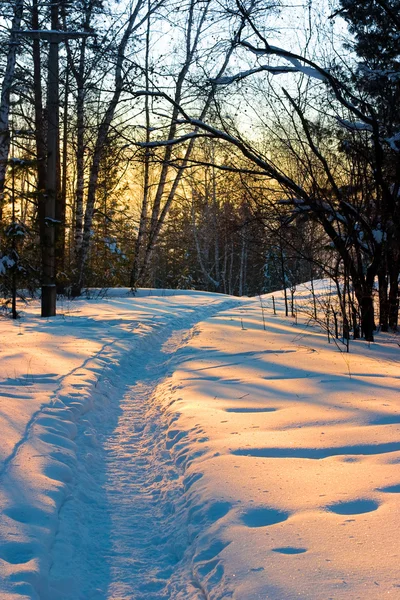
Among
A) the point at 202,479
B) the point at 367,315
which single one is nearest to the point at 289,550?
the point at 202,479

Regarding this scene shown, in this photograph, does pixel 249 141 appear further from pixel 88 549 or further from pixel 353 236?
pixel 88 549

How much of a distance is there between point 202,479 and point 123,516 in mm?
629

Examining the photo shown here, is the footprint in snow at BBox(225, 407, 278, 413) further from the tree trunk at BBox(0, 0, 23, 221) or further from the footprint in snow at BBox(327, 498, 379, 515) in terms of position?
the tree trunk at BBox(0, 0, 23, 221)

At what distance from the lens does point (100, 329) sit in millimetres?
10984

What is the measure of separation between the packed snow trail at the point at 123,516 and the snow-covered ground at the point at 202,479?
1cm

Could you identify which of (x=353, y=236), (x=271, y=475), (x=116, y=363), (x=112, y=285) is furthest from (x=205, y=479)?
(x=112, y=285)

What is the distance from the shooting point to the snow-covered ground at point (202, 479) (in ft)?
8.77

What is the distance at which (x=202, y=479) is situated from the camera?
12.6 feet

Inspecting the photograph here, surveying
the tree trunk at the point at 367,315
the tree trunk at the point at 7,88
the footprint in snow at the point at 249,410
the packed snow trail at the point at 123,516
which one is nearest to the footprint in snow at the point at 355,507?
the packed snow trail at the point at 123,516

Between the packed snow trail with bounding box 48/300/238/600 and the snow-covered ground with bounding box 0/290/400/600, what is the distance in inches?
0.5

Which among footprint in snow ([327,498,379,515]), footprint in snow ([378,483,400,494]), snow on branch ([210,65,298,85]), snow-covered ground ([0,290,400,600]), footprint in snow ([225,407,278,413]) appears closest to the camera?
snow-covered ground ([0,290,400,600])

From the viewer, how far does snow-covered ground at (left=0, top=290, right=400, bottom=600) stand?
267cm

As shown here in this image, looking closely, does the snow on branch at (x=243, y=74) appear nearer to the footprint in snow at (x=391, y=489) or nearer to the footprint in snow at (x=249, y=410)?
the footprint in snow at (x=249, y=410)

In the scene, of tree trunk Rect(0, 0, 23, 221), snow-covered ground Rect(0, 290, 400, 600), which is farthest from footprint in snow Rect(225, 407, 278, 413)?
tree trunk Rect(0, 0, 23, 221)
